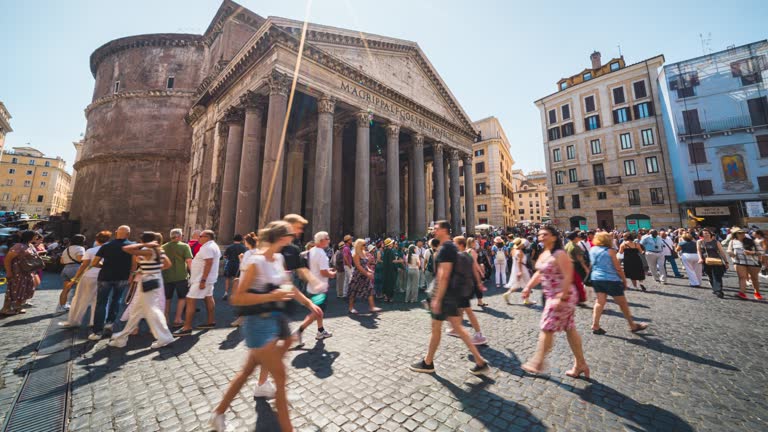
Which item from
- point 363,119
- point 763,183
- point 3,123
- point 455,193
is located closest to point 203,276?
point 363,119

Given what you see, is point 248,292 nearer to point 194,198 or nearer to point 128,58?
point 194,198

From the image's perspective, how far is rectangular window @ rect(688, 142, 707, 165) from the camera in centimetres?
2247

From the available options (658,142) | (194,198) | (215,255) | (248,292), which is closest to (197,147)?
(194,198)

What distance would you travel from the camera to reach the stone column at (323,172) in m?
12.6

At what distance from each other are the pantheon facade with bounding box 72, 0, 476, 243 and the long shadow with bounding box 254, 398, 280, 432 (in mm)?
9644

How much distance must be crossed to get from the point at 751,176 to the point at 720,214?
10.8 ft

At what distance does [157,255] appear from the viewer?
4191mm

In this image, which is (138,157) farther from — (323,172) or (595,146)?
(595,146)

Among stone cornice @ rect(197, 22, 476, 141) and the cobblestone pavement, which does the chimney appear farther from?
the cobblestone pavement

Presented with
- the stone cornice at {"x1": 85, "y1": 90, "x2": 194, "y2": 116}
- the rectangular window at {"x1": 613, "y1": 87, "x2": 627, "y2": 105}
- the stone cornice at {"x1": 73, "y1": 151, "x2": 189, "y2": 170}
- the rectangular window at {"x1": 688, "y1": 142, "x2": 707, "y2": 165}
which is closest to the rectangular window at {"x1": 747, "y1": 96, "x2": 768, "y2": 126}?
the rectangular window at {"x1": 688, "y1": 142, "x2": 707, "y2": 165}

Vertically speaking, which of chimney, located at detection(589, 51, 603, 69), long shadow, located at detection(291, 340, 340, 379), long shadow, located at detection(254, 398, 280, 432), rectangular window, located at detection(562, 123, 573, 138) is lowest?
long shadow, located at detection(254, 398, 280, 432)

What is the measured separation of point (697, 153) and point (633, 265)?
83.8 feet

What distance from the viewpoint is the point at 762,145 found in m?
21.0

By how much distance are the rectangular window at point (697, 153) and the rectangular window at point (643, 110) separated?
4245 millimetres
